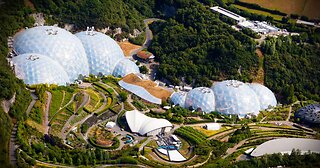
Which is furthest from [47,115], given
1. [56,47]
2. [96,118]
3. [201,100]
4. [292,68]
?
[292,68]

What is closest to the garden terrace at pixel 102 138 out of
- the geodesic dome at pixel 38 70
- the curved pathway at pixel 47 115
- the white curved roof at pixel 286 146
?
the curved pathway at pixel 47 115

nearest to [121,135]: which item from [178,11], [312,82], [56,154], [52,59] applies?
[56,154]

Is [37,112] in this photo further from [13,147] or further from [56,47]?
[56,47]

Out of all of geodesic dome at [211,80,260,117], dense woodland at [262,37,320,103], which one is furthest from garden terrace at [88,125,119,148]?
dense woodland at [262,37,320,103]

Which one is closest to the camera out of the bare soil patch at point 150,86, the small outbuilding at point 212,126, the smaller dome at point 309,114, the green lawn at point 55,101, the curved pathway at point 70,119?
the curved pathway at point 70,119

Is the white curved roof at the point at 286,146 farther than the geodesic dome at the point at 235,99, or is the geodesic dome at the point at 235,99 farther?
the geodesic dome at the point at 235,99

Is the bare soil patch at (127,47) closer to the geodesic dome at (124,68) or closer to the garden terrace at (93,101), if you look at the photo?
the geodesic dome at (124,68)
